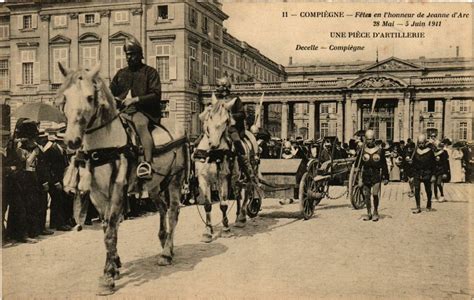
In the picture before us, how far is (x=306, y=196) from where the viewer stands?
33.7 ft

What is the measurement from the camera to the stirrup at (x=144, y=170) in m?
5.60

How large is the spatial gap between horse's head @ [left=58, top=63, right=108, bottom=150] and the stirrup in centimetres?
92

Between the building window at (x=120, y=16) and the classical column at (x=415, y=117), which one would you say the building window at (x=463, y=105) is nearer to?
the classical column at (x=415, y=117)

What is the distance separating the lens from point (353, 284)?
5.48 metres

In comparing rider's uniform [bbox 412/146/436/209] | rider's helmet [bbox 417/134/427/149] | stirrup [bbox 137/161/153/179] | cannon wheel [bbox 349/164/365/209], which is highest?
rider's helmet [bbox 417/134/427/149]

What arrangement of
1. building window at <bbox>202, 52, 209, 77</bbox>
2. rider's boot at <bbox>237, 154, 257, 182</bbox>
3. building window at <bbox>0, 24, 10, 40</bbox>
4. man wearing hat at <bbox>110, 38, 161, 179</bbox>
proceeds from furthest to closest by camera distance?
building window at <bbox>202, 52, 209, 77</bbox>
building window at <bbox>0, 24, 10, 40</bbox>
rider's boot at <bbox>237, 154, 257, 182</bbox>
man wearing hat at <bbox>110, 38, 161, 179</bbox>

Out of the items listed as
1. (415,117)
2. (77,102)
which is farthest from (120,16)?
(77,102)

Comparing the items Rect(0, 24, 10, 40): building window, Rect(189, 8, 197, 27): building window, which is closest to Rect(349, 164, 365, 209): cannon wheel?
Rect(0, 24, 10, 40): building window

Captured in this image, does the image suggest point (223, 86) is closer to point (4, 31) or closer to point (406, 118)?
point (4, 31)

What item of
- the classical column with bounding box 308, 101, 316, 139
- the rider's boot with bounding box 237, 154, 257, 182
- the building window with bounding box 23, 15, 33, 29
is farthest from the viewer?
the classical column with bounding box 308, 101, 316, 139

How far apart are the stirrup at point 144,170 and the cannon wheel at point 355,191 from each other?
6.63 m

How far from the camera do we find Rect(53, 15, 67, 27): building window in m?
30.0

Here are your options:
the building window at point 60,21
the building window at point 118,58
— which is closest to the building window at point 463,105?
the building window at point 118,58

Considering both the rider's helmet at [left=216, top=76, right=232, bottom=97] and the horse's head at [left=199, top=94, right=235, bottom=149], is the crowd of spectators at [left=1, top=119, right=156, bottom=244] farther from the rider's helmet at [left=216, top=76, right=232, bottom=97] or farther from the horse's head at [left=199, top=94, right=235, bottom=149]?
the rider's helmet at [left=216, top=76, right=232, bottom=97]
